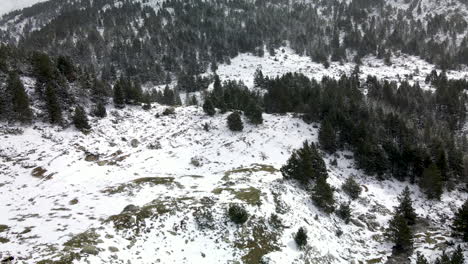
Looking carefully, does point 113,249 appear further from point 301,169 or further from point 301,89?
point 301,89

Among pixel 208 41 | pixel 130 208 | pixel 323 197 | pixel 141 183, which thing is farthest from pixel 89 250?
pixel 208 41

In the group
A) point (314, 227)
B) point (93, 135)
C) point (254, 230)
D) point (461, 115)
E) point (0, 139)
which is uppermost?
point (0, 139)

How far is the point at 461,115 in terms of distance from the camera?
273 feet

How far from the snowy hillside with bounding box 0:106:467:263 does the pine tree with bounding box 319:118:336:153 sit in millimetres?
1872

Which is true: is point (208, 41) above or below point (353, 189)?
above

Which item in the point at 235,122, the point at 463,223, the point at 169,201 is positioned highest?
the point at 169,201

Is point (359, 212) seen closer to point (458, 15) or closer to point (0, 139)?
point (0, 139)

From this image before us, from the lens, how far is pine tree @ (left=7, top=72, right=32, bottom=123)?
1466 inches

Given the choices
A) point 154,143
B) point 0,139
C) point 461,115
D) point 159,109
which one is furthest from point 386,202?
point 461,115

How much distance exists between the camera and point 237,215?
1001 inches

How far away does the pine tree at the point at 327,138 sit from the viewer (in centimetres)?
5028

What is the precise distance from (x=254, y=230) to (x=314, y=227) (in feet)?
22.9

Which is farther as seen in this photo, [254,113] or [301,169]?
[254,113]

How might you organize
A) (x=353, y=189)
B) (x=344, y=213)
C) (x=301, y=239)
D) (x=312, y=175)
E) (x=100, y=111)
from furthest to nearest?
(x=100, y=111), (x=353, y=189), (x=312, y=175), (x=344, y=213), (x=301, y=239)
